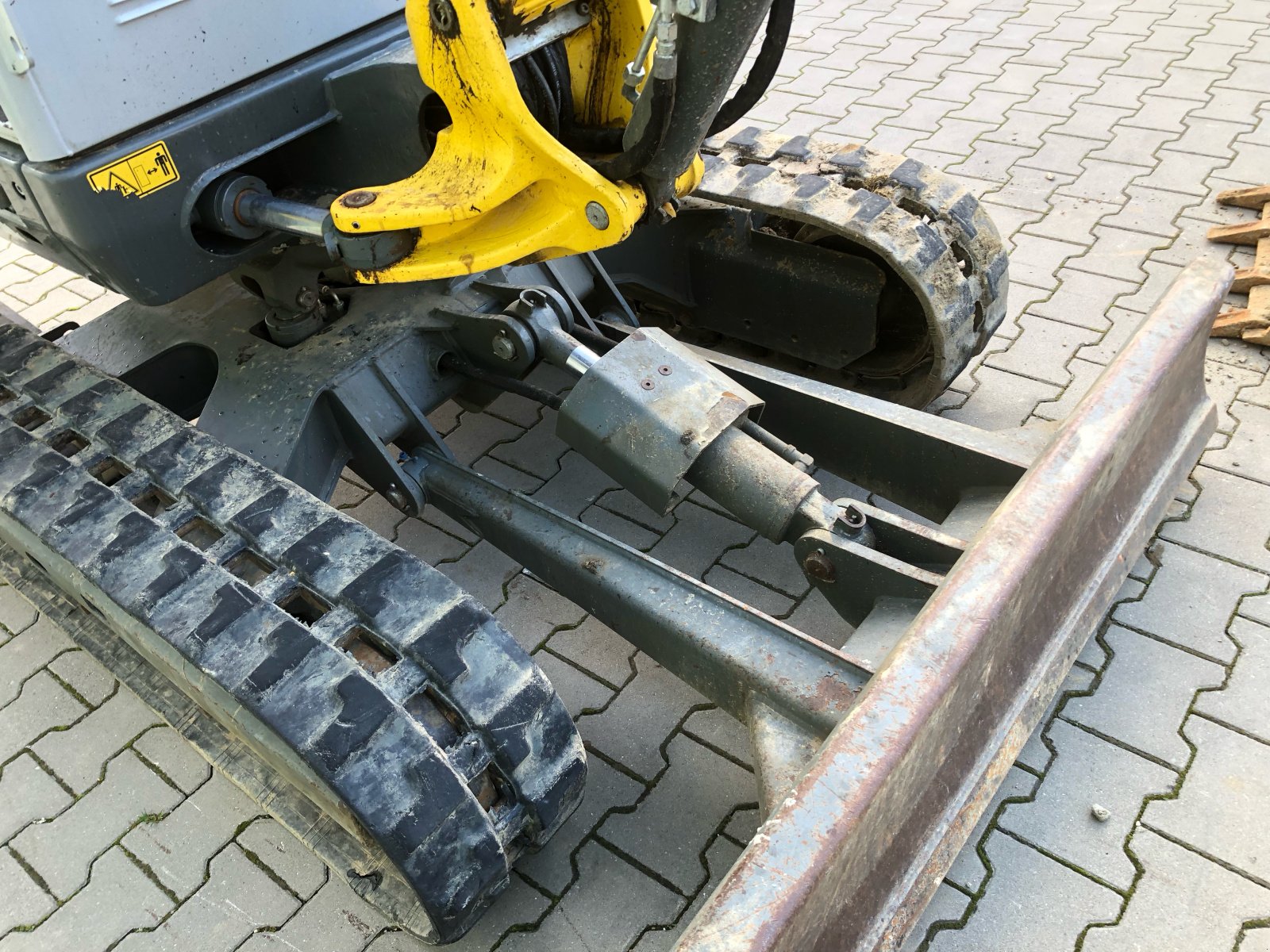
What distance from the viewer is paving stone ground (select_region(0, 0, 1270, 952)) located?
2262 millimetres

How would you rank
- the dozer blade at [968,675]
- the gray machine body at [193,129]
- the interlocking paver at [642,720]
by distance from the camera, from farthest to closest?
the interlocking paver at [642,720] → the gray machine body at [193,129] → the dozer blade at [968,675]

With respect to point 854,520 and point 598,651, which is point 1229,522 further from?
point 598,651

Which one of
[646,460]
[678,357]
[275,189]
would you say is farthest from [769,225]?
[275,189]

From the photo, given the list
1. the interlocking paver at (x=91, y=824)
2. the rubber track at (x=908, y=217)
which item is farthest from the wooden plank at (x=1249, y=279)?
the interlocking paver at (x=91, y=824)

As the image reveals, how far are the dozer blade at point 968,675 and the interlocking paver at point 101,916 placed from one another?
1.64 m

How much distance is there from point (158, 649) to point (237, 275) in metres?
1.33

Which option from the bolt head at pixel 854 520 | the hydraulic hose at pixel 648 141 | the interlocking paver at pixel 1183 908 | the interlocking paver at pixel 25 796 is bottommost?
the interlocking paver at pixel 1183 908

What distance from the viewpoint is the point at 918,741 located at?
5.54ft

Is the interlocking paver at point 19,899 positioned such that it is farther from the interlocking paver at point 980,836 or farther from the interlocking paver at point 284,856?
the interlocking paver at point 980,836

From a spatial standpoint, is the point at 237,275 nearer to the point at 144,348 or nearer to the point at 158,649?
the point at 144,348

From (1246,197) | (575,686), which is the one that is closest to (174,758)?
(575,686)

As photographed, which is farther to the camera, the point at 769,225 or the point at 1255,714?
the point at 769,225

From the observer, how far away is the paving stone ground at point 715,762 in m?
2.26

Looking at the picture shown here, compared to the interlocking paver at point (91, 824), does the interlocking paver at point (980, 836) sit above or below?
below
